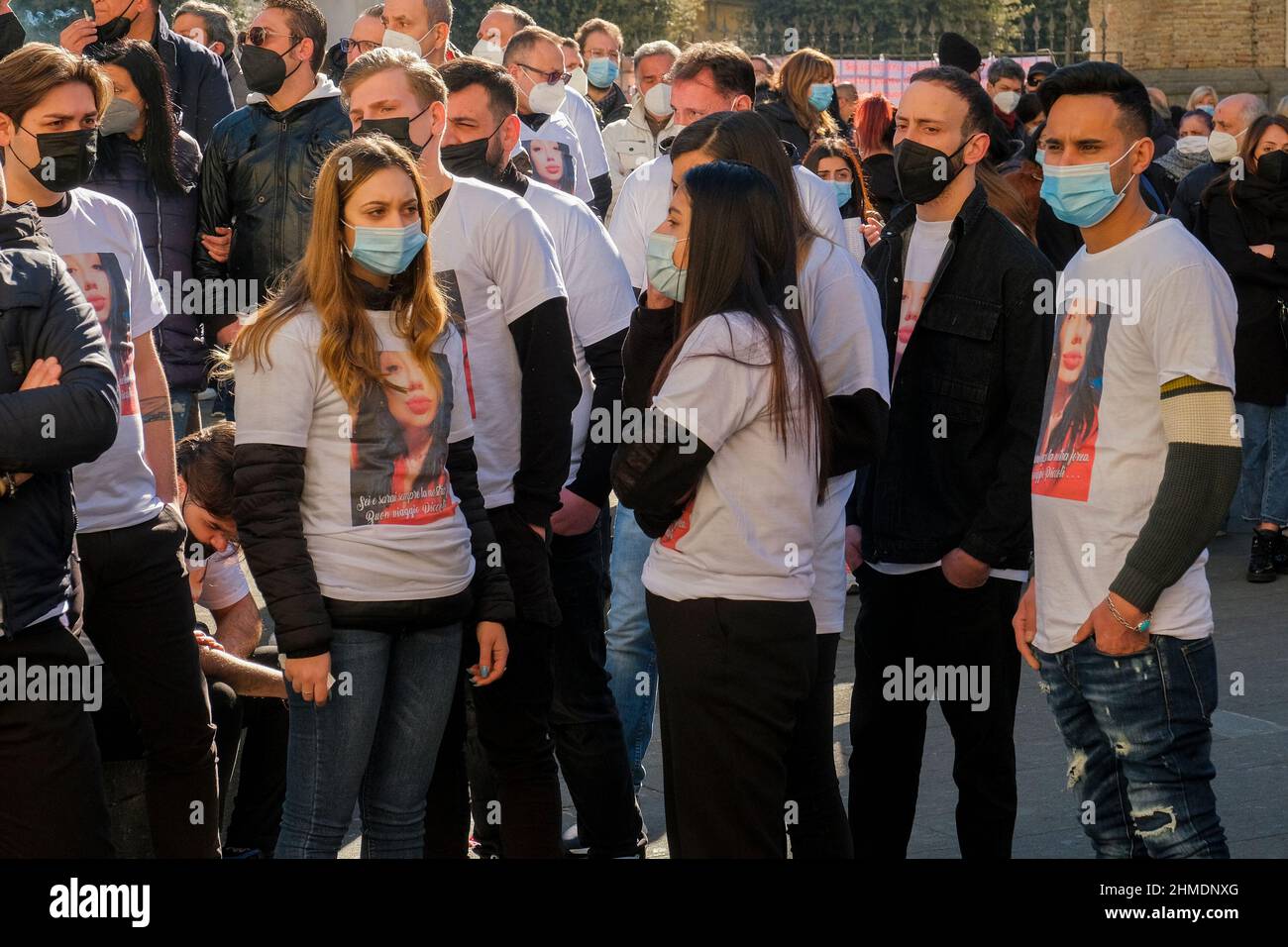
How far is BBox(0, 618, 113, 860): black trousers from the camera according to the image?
366 cm

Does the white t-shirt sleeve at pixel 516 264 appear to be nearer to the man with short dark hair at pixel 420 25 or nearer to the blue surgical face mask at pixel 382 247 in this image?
the blue surgical face mask at pixel 382 247

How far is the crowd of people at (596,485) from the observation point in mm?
3713

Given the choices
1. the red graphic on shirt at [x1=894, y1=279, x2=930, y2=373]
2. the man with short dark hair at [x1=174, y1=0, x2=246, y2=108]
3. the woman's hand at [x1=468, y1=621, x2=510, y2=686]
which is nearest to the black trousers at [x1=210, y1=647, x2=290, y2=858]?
the woman's hand at [x1=468, y1=621, x2=510, y2=686]

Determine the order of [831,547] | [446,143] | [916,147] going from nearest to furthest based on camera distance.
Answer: [831,547]
[916,147]
[446,143]

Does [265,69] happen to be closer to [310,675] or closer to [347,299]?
[347,299]

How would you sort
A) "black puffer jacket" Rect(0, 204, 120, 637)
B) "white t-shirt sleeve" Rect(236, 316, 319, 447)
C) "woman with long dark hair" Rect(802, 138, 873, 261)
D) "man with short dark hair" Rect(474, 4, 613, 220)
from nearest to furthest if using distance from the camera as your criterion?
"black puffer jacket" Rect(0, 204, 120, 637) → "white t-shirt sleeve" Rect(236, 316, 319, 447) → "woman with long dark hair" Rect(802, 138, 873, 261) → "man with short dark hair" Rect(474, 4, 613, 220)

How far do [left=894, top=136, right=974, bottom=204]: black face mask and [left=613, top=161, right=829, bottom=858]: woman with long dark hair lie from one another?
983mm

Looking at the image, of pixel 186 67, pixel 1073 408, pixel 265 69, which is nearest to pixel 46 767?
pixel 1073 408

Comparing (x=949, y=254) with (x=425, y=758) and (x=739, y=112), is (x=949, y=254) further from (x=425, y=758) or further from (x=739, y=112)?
(x=425, y=758)

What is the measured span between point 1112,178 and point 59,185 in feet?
8.75

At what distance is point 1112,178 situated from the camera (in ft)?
12.8

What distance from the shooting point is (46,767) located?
3709mm

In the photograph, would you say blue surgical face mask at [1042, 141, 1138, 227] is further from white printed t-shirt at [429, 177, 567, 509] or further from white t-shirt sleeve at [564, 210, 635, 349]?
white t-shirt sleeve at [564, 210, 635, 349]
